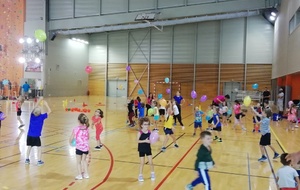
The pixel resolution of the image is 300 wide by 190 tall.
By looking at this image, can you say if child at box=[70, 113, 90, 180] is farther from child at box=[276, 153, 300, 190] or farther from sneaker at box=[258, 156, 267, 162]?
sneaker at box=[258, 156, 267, 162]

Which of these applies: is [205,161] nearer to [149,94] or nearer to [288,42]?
[149,94]

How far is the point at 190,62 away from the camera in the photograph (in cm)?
3644

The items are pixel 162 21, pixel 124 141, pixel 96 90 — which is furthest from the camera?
pixel 96 90

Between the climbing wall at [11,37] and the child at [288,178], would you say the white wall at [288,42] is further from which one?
the climbing wall at [11,37]

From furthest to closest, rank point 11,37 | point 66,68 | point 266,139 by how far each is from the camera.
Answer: point 66,68 < point 11,37 < point 266,139

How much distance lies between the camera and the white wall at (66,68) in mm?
34787

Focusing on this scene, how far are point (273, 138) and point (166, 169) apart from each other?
22.3 ft

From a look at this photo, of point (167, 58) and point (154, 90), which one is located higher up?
point (167, 58)

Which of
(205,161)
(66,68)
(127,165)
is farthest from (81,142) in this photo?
(66,68)

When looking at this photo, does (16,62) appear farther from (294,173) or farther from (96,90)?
(294,173)

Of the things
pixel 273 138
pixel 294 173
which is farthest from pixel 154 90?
pixel 294 173

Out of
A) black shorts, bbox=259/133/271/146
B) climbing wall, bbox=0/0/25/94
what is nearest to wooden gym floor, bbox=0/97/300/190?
black shorts, bbox=259/133/271/146

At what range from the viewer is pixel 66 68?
37656mm

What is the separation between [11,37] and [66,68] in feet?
28.1
